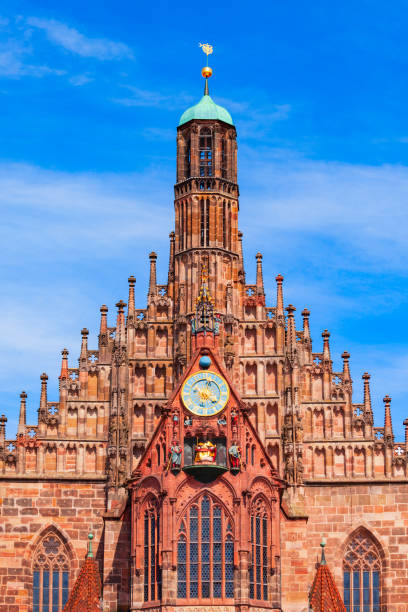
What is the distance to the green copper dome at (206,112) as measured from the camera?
243 feet

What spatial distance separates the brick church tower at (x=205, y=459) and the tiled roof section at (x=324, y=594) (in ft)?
0.66

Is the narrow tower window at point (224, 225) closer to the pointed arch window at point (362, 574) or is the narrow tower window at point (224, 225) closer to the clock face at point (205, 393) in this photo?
the clock face at point (205, 393)

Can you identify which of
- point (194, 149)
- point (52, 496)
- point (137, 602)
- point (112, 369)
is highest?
point (194, 149)

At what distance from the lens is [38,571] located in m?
70.2

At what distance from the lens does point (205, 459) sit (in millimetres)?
67250

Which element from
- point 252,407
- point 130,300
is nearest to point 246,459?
point 252,407

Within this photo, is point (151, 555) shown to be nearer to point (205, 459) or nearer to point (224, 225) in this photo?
point (205, 459)

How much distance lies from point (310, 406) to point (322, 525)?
464 cm

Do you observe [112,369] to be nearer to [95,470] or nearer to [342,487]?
[95,470]

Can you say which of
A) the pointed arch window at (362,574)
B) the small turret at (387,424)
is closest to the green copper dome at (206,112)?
the small turret at (387,424)

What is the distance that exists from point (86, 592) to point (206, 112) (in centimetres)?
1968

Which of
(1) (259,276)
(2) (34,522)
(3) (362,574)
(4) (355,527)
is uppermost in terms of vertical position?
(1) (259,276)

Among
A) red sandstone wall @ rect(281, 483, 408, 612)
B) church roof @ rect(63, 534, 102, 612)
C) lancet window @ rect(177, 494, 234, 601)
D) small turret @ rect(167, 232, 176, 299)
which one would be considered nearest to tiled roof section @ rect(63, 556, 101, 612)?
church roof @ rect(63, 534, 102, 612)

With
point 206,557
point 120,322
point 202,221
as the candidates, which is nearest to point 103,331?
point 120,322
